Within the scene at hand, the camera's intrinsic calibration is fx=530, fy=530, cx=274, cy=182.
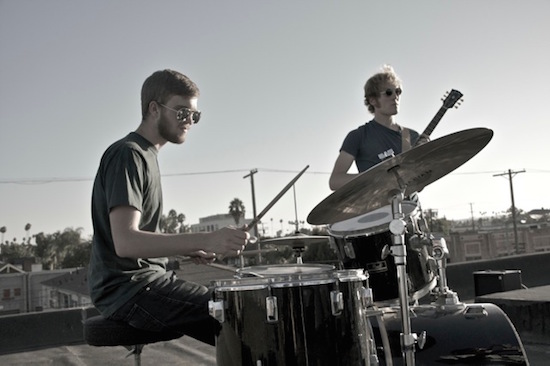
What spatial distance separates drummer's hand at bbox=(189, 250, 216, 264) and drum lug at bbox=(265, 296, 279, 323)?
1.97 feet

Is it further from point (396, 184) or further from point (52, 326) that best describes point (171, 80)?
point (52, 326)

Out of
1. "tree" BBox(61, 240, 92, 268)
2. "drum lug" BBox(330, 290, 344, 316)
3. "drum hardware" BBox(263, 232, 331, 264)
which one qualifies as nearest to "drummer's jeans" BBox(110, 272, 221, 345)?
"drum lug" BBox(330, 290, 344, 316)

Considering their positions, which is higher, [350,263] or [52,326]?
[350,263]

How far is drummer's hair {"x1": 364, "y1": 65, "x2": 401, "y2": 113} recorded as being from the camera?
13.4ft

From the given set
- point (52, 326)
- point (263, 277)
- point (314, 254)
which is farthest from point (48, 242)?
point (263, 277)

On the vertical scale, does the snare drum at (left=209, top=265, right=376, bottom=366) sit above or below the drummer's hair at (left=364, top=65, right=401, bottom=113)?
below

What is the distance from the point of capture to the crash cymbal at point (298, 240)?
344cm

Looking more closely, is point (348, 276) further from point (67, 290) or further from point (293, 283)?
point (67, 290)

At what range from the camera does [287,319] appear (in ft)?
7.33

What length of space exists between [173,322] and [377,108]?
96.8 inches

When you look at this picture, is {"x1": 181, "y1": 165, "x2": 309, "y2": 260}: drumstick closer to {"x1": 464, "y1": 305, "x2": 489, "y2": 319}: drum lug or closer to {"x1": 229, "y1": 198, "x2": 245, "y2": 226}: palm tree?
{"x1": 464, "y1": 305, "x2": 489, "y2": 319}: drum lug

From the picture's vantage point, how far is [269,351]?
2229mm

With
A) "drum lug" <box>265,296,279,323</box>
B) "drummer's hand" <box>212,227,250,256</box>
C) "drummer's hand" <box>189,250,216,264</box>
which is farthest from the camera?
"drummer's hand" <box>189,250,216,264</box>

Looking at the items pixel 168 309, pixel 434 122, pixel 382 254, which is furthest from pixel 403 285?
pixel 434 122
